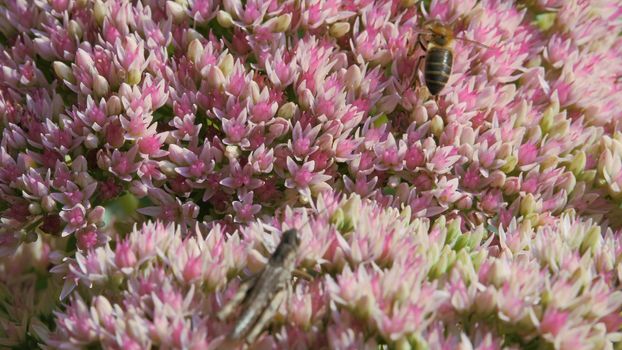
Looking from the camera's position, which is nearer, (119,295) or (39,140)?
(119,295)

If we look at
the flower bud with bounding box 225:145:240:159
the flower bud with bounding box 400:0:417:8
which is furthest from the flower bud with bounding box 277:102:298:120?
the flower bud with bounding box 400:0:417:8

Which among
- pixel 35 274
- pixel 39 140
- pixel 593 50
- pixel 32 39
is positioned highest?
pixel 593 50

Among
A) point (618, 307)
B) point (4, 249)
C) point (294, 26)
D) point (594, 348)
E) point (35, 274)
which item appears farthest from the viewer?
point (35, 274)

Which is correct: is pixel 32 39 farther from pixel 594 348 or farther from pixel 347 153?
pixel 594 348

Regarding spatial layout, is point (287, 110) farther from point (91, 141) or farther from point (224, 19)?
point (91, 141)

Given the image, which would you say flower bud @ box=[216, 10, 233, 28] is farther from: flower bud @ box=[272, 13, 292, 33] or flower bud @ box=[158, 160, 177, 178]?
flower bud @ box=[158, 160, 177, 178]

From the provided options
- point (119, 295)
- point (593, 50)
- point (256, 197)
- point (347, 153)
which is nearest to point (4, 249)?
point (119, 295)

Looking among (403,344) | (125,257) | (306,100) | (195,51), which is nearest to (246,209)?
(306,100)
